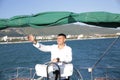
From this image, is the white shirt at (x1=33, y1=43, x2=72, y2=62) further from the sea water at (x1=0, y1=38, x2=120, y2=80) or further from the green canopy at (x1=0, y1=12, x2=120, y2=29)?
the sea water at (x1=0, y1=38, x2=120, y2=80)

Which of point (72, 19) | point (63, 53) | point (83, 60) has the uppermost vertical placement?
point (72, 19)


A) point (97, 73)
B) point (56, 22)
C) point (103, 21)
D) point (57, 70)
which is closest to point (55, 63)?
point (57, 70)

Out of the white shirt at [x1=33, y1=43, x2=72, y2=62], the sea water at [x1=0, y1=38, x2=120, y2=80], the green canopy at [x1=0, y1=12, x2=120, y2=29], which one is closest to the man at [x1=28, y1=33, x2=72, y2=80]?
the white shirt at [x1=33, y1=43, x2=72, y2=62]

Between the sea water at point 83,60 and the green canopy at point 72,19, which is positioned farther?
the sea water at point 83,60

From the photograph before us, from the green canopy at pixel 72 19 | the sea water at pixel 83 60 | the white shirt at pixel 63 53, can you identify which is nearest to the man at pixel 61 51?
the white shirt at pixel 63 53

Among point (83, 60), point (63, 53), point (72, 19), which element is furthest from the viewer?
point (83, 60)

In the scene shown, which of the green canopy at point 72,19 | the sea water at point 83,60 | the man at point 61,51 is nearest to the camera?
the man at point 61,51

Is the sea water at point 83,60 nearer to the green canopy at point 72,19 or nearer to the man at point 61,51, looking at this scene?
the green canopy at point 72,19

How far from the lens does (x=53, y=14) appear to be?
6.43 meters

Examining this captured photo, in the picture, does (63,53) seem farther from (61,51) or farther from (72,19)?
(72,19)

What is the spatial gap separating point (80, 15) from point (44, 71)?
5.16 ft

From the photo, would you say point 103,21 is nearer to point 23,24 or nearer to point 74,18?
point 74,18

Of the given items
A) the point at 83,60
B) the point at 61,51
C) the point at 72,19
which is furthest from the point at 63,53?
the point at 83,60

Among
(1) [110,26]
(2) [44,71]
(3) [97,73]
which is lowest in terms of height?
(3) [97,73]
